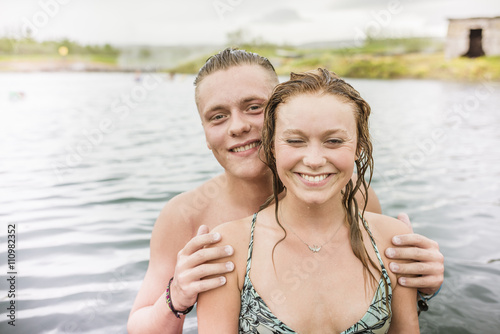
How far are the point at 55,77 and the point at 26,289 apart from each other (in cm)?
3074

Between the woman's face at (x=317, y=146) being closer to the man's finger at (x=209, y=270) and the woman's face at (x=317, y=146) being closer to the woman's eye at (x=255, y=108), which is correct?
the man's finger at (x=209, y=270)

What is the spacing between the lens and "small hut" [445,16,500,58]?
2284cm

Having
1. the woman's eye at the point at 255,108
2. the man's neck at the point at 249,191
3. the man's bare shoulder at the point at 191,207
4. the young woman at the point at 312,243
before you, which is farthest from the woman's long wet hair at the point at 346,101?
the man's bare shoulder at the point at 191,207

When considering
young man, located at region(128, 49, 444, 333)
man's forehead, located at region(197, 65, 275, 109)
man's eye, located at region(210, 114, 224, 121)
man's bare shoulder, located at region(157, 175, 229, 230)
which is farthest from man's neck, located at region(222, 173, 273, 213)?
man's forehead, located at region(197, 65, 275, 109)

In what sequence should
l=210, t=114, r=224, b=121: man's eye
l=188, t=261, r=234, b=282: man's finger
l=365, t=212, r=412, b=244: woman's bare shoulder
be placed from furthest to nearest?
1. l=210, t=114, r=224, b=121: man's eye
2. l=365, t=212, r=412, b=244: woman's bare shoulder
3. l=188, t=261, r=234, b=282: man's finger

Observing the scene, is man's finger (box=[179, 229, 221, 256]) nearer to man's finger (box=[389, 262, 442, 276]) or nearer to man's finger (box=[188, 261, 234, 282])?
man's finger (box=[188, 261, 234, 282])

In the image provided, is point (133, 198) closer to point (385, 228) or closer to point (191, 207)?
point (191, 207)

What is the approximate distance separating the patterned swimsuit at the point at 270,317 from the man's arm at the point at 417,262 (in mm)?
90

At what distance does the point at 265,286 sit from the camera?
2123mm

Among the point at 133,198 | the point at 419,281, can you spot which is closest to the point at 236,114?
the point at 419,281

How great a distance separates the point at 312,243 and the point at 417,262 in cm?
50

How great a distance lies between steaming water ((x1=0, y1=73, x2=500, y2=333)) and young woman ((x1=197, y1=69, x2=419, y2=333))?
0.63 meters

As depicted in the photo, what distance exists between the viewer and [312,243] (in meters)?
2.20

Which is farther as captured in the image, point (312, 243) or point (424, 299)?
point (424, 299)
